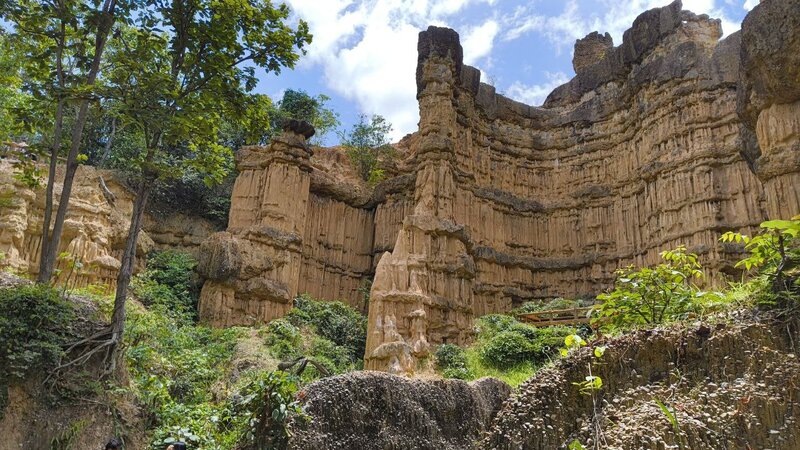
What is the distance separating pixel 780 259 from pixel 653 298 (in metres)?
1.30

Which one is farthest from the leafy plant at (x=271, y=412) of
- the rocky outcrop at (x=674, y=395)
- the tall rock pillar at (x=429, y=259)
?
the tall rock pillar at (x=429, y=259)

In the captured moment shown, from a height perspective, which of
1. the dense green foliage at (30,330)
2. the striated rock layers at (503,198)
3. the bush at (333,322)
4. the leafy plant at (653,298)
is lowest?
the dense green foliage at (30,330)

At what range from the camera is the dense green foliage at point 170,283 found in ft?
72.6

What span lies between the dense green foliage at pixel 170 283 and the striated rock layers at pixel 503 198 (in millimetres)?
953

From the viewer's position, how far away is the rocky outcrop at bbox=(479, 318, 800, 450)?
5.24 metres

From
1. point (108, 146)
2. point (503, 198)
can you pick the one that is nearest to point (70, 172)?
point (108, 146)

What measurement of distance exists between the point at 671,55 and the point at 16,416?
101 feet

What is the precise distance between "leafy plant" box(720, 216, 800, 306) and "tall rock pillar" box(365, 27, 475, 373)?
12.5 metres

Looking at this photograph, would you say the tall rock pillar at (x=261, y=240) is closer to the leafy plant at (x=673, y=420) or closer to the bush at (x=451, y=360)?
the bush at (x=451, y=360)

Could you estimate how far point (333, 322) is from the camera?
83.4 feet

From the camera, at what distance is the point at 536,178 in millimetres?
35750

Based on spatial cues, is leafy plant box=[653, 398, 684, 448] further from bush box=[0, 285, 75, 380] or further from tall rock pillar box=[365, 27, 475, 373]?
tall rock pillar box=[365, 27, 475, 373]

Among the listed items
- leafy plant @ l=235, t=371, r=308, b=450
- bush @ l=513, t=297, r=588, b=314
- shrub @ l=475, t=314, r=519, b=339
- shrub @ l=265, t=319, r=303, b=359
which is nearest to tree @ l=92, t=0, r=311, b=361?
leafy plant @ l=235, t=371, r=308, b=450

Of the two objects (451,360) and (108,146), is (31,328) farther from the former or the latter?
(108,146)
